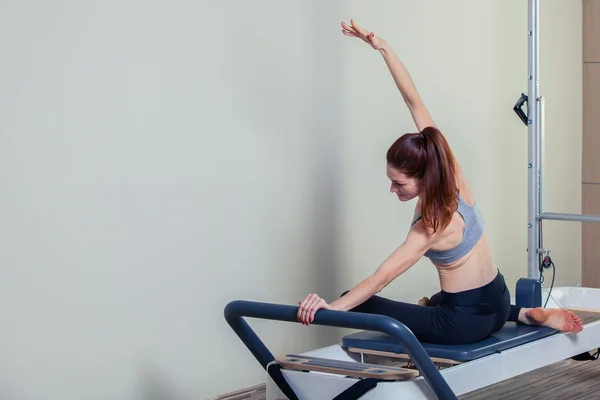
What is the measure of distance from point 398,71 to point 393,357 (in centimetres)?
92

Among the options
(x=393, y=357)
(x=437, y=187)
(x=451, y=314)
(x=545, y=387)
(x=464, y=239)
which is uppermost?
(x=437, y=187)

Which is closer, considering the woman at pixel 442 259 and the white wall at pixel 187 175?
the woman at pixel 442 259

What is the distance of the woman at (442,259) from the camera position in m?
2.25

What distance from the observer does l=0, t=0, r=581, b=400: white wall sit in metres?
2.38

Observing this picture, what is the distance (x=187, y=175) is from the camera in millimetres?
2781

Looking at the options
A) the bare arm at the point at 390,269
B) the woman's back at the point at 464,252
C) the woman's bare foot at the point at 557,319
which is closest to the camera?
the bare arm at the point at 390,269

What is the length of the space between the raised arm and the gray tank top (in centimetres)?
43

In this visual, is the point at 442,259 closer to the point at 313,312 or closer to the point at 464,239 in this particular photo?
the point at 464,239

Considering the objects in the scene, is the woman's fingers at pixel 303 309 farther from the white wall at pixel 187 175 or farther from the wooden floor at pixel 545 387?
the wooden floor at pixel 545 387

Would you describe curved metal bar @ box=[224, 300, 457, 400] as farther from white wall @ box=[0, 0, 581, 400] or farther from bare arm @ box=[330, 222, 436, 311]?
white wall @ box=[0, 0, 581, 400]

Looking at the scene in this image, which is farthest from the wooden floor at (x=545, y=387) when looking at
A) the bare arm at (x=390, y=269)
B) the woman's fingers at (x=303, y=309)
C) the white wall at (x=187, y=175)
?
the woman's fingers at (x=303, y=309)

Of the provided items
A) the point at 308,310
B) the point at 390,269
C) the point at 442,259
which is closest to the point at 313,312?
the point at 308,310

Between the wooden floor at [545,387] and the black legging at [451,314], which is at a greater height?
the black legging at [451,314]

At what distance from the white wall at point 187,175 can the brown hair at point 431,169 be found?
2.73 feet
